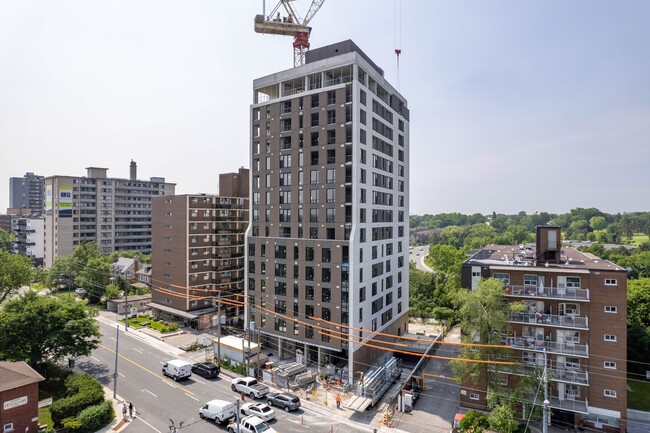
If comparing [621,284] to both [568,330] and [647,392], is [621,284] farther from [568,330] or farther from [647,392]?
[647,392]

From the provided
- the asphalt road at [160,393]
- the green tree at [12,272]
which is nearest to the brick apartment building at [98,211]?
the green tree at [12,272]

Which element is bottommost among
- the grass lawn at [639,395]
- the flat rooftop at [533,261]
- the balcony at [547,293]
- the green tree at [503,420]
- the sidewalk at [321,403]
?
the grass lawn at [639,395]

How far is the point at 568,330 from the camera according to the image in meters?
34.4

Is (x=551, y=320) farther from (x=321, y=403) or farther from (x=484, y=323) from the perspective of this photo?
(x=321, y=403)

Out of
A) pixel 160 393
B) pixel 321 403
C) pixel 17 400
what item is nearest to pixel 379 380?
pixel 321 403

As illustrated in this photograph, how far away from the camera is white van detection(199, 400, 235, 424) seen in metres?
32.8

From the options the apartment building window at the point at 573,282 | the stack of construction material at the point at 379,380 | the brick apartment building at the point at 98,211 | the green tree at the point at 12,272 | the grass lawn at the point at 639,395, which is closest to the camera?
the apartment building window at the point at 573,282

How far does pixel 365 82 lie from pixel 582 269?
34331 mm

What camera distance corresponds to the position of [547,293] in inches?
1406

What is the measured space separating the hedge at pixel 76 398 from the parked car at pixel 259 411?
560 inches

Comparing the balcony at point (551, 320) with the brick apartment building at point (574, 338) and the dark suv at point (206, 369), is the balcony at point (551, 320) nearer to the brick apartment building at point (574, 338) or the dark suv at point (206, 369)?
the brick apartment building at point (574, 338)

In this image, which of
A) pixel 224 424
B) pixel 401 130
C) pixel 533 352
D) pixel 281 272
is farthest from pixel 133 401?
pixel 401 130

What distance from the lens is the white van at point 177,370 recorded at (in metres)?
42.7

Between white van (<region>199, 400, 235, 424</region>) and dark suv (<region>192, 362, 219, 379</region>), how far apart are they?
981cm
